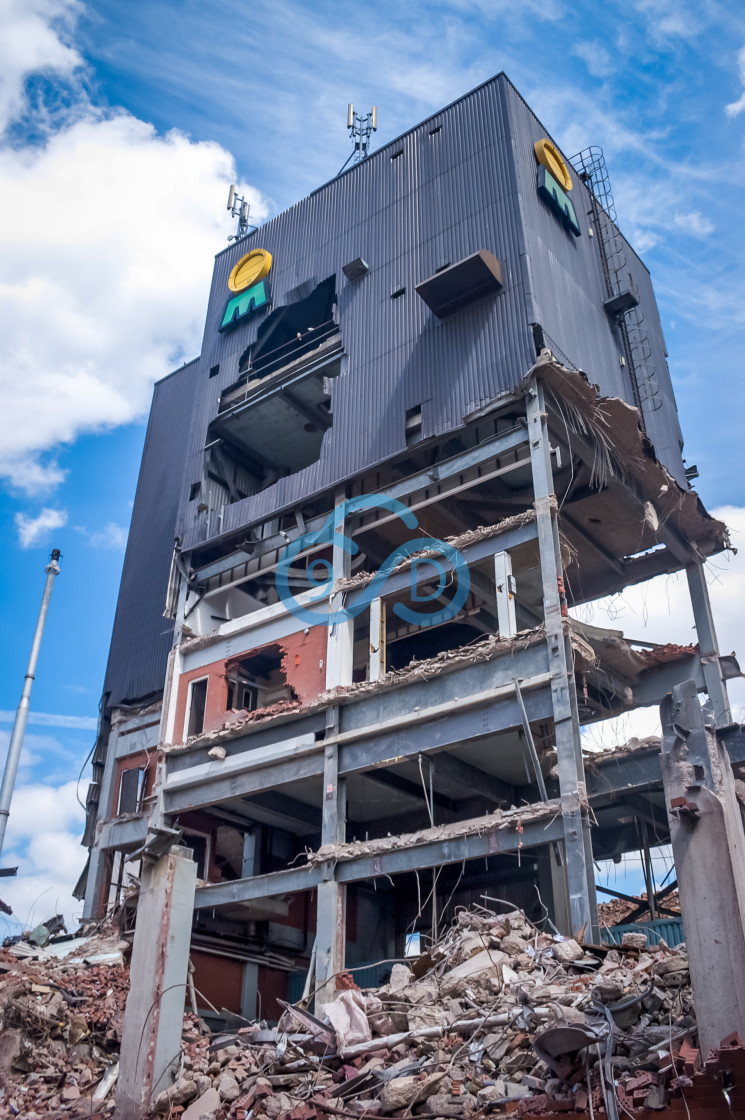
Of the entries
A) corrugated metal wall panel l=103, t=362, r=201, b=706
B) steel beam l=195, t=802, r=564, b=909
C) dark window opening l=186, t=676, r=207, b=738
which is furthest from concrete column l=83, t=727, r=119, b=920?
steel beam l=195, t=802, r=564, b=909

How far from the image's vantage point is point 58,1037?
16.1 metres

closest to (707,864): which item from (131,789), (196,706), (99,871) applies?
(196,706)

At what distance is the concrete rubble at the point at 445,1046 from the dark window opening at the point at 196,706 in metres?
9.27

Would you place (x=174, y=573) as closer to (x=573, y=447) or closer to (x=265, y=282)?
(x=265, y=282)

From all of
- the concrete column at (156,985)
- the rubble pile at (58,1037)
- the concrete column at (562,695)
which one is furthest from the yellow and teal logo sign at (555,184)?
the rubble pile at (58,1037)

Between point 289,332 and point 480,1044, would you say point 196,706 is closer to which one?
point 289,332

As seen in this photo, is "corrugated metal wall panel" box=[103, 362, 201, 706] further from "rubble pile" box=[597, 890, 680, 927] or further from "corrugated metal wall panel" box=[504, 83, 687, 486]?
"rubble pile" box=[597, 890, 680, 927]

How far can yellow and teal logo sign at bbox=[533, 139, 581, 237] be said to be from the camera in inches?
1008

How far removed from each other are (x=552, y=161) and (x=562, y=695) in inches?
609

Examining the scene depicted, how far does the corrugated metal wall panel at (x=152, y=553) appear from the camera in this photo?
3272 centimetres

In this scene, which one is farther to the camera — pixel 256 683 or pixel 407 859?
pixel 256 683

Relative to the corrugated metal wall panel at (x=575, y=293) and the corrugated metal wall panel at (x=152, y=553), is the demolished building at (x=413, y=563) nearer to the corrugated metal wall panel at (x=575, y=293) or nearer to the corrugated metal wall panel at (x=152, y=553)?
the corrugated metal wall panel at (x=575, y=293)

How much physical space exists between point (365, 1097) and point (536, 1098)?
2716mm

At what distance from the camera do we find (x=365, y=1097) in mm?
10648
